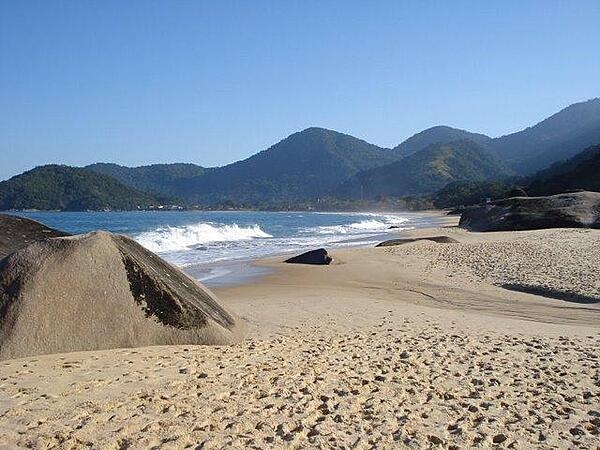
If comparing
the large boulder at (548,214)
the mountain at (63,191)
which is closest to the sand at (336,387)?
the large boulder at (548,214)

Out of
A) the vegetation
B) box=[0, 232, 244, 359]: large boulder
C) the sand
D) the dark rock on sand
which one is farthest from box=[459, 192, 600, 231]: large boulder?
the vegetation

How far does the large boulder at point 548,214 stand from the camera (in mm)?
32062

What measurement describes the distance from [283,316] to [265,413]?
5473 mm

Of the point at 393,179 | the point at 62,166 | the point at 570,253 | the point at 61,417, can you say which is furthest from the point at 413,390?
the point at 393,179

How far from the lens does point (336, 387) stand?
5.80 m

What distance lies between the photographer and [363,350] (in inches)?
298

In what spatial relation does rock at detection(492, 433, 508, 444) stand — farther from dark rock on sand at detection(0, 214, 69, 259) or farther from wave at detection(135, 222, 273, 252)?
wave at detection(135, 222, 273, 252)

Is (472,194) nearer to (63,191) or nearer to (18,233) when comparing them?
(63,191)

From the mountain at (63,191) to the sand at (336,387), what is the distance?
4988 inches

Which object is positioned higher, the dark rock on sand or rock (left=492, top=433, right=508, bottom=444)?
the dark rock on sand

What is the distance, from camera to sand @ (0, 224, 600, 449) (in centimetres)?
456

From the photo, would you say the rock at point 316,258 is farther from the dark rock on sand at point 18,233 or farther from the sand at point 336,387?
the dark rock on sand at point 18,233

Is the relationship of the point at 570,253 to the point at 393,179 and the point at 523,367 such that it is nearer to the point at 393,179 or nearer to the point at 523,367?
the point at 523,367

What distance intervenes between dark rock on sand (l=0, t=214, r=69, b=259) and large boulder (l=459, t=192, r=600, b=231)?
29.8 meters
